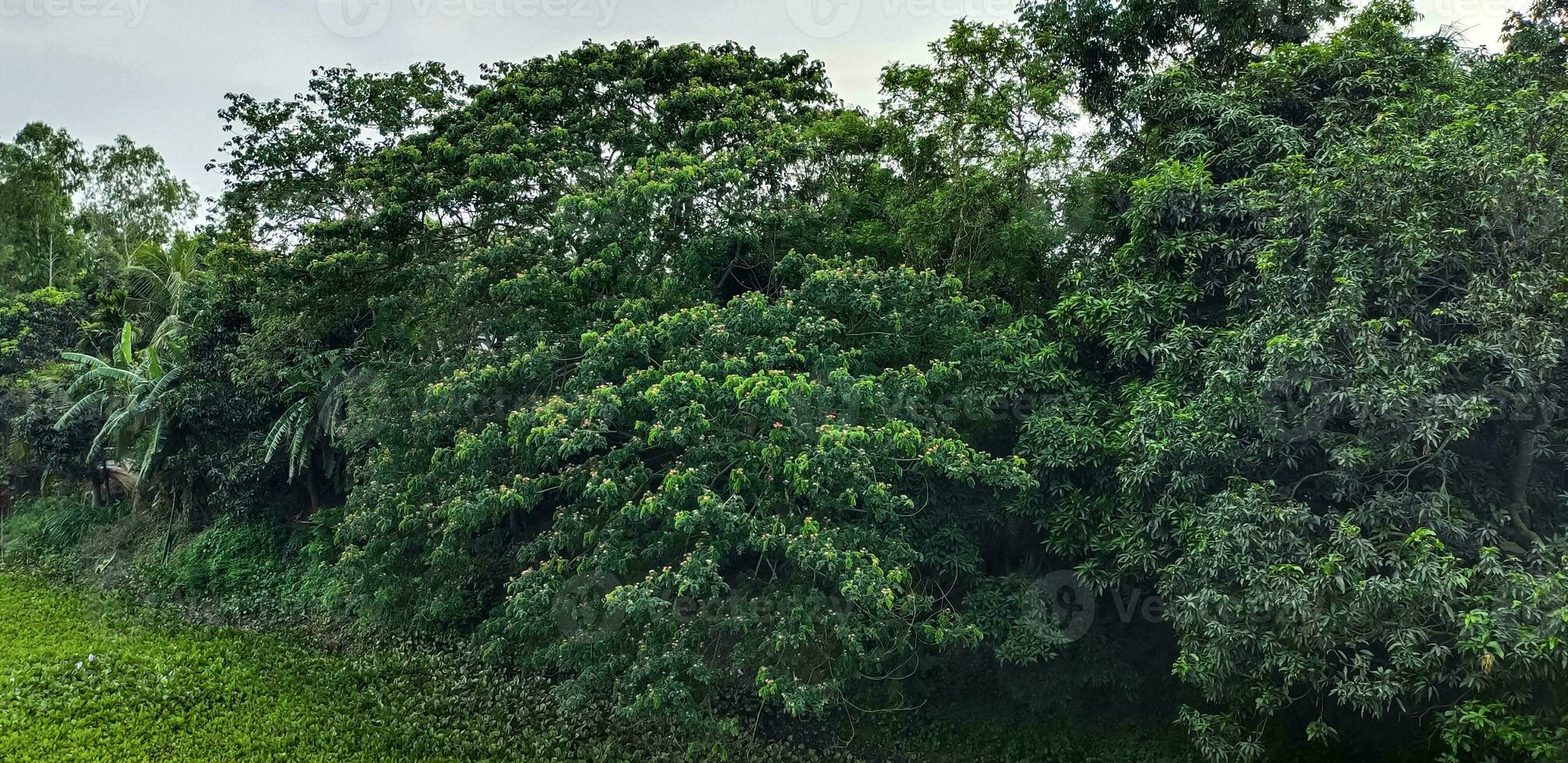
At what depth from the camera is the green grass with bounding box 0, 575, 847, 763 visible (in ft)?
27.3

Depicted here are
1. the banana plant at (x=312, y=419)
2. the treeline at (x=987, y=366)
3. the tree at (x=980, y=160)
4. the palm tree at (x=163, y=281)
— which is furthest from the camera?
the palm tree at (x=163, y=281)

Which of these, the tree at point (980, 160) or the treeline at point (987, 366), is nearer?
the treeline at point (987, 366)

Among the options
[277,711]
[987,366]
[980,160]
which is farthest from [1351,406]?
[277,711]

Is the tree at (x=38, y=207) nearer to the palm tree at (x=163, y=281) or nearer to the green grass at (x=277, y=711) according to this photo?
the palm tree at (x=163, y=281)

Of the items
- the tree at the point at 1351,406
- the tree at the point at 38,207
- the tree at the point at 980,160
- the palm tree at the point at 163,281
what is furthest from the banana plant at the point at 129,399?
the tree at the point at 1351,406

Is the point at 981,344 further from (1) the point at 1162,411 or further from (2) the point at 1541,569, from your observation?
(2) the point at 1541,569

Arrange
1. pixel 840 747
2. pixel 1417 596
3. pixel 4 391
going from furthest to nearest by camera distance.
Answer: pixel 4 391 < pixel 840 747 < pixel 1417 596

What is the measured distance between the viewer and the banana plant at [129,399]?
14.3 meters

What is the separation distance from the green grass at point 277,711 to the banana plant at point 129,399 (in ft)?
14.0

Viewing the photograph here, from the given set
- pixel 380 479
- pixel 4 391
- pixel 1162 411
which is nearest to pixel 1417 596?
pixel 1162 411

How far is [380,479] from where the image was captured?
985 cm

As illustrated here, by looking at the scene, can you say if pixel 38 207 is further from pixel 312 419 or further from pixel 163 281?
pixel 312 419

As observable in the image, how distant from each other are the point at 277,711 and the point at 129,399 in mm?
8874

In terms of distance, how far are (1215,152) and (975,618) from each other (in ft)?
15.7
